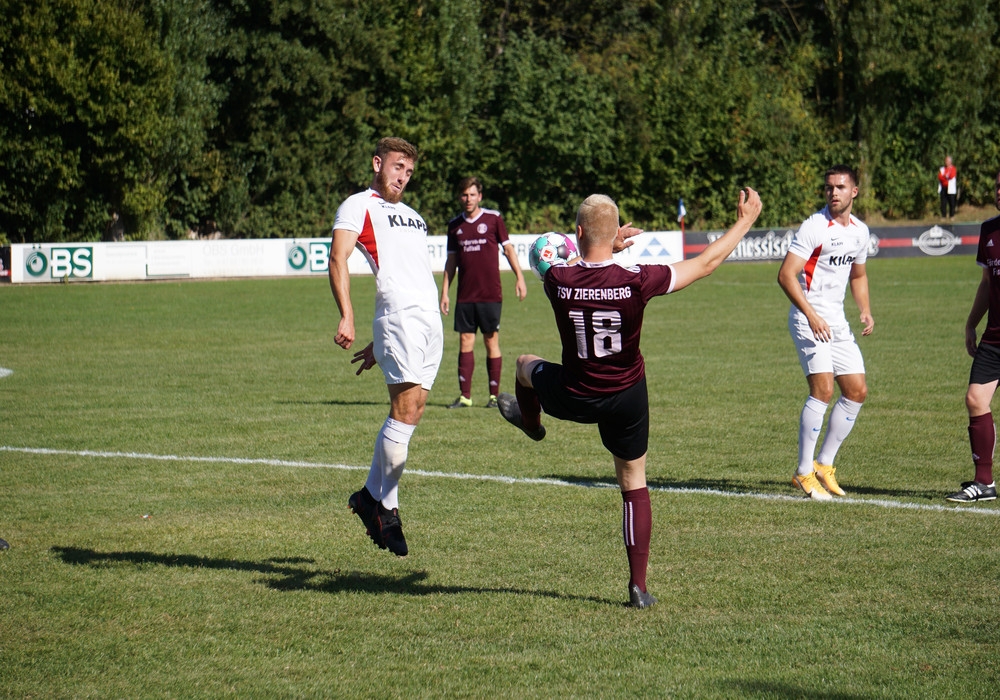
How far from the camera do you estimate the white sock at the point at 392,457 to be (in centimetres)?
625

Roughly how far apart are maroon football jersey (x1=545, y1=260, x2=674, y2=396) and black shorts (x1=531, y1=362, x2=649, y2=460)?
0.14ft

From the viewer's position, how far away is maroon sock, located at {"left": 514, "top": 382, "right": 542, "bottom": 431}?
595 centimetres

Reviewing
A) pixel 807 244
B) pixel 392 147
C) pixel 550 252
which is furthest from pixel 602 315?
pixel 807 244

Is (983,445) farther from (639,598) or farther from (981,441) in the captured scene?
(639,598)

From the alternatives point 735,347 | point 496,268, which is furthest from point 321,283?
point 496,268

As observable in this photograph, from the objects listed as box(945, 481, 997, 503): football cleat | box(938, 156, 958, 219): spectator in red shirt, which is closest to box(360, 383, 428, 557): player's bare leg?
box(945, 481, 997, 503): football cleat

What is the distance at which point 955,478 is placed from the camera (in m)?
8.30

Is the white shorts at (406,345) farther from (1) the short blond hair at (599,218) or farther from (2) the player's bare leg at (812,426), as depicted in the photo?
(2) the player's bare leg at (812,426)

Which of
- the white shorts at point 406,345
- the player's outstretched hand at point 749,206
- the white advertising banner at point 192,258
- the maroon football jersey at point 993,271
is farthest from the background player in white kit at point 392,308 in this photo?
the white advertising banner at point 192,258

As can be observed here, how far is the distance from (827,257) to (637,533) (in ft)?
11.0

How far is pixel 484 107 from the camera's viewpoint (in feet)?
159

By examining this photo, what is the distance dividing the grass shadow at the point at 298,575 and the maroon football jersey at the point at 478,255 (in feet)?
22.0

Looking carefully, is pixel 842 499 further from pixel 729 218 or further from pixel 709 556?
pixel 729 218

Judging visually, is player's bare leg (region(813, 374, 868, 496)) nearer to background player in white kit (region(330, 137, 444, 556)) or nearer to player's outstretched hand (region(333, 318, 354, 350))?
background player in white kit (region(330, 137, 444, 556))
